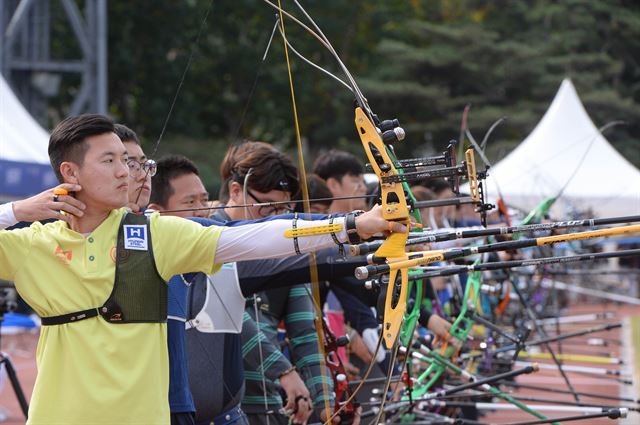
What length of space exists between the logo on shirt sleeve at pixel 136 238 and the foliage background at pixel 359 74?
22.3m

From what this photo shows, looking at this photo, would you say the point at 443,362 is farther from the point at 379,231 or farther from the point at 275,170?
the point at 379,231

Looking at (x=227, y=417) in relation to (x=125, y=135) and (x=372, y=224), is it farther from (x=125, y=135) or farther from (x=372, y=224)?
(x=372, y=224)

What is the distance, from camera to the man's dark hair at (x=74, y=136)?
3.20 metres

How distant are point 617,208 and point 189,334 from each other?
9.73m

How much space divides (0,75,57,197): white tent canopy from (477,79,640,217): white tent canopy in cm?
463

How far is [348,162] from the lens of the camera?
646 centimetres

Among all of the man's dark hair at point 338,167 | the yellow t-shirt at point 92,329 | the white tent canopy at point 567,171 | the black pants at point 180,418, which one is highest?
the white tent canopy at point 567,171

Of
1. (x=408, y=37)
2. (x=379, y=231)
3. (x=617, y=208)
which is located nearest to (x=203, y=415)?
(x=379, y=231)

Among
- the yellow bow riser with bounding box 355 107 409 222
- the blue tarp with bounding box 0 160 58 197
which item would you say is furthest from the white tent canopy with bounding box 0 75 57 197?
the yellow bow riser with bounding box 355 107 409 222

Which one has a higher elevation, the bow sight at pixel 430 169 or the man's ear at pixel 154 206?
the man's ear at pixel 154 206

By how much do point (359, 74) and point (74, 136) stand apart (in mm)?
26861

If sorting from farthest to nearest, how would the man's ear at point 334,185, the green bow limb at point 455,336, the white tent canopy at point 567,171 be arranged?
1. the white tent canopy at point 567,171
2. the man's ear at point 334,185
3. the green bow limb at point 455,336

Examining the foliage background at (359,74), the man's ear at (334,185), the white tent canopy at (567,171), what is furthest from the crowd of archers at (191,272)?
the foliage background at (359,74)

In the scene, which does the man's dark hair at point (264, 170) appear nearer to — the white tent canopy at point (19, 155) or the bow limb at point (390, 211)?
the bow limb at point (390, 211)
